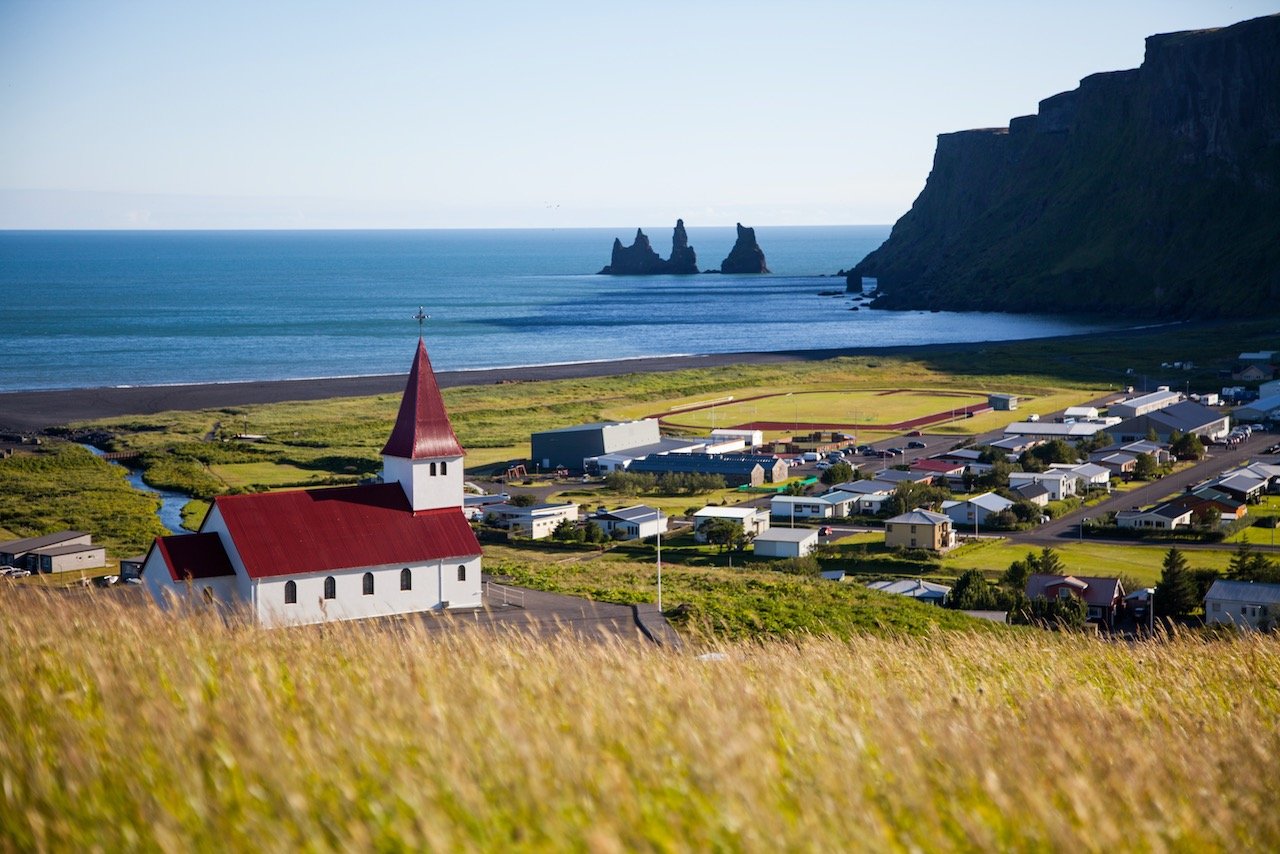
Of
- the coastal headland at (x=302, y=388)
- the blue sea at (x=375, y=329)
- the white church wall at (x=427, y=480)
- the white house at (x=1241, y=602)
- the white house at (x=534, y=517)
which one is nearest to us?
the white church wall at (x=427, y=480)

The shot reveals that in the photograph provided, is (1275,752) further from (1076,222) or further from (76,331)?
(1076,222)

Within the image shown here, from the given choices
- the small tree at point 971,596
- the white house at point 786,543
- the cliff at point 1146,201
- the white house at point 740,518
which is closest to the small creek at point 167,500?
the white house at point 740,518

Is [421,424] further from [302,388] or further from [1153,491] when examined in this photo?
[302,388]

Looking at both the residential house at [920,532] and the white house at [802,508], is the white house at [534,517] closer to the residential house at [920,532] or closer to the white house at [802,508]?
the white house at [802,508]

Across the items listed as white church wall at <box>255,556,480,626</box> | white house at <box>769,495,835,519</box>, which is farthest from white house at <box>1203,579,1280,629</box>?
white house at <box>769,495,835,519</box>

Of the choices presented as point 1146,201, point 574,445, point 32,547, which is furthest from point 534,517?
point 1146,201

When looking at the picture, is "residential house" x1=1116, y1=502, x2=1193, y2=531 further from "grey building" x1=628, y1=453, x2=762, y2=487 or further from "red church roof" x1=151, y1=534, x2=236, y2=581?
"red church roof" x1=151, y1=534, x2=236, y2=581
